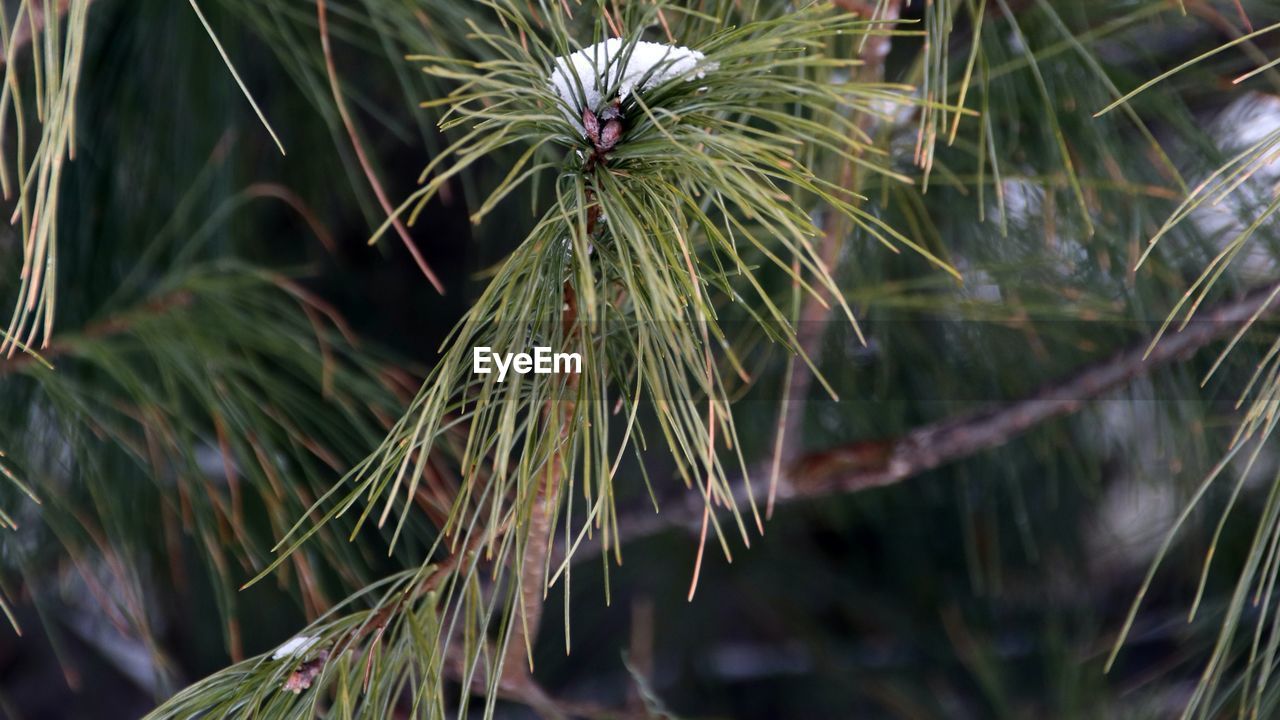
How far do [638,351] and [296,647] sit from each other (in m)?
0.18

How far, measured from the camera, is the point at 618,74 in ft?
1.12

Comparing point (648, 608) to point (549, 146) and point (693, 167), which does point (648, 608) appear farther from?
point (693, 167)

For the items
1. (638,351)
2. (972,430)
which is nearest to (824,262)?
(972,430)

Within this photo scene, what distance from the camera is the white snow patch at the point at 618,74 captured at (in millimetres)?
341

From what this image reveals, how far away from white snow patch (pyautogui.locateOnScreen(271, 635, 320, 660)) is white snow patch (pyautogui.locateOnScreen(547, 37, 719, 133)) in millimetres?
224

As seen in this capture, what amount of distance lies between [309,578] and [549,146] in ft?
0.90

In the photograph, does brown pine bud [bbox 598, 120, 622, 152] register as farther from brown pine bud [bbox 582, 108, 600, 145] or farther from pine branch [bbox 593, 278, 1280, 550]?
pine branch [bbox 593, 278, 1280, 550]

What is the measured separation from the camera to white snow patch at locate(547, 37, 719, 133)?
34 centimetres

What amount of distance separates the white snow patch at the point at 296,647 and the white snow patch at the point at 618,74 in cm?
22

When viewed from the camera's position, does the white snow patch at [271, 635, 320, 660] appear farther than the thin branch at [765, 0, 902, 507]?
No

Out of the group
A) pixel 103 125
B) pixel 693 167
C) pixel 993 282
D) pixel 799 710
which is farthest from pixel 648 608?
pixel 693 167

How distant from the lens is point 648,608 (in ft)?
3.46

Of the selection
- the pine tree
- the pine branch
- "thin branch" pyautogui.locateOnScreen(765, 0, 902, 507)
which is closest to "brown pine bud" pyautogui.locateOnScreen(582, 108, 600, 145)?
the pine tree

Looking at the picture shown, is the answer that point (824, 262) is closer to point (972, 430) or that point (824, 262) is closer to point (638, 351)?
point (972, 430)
